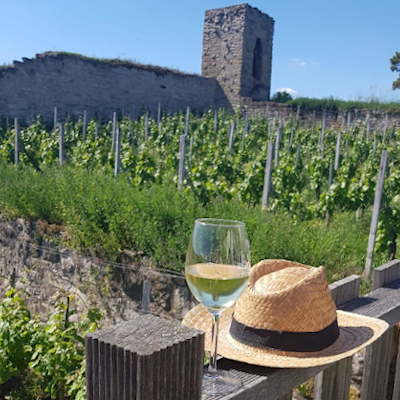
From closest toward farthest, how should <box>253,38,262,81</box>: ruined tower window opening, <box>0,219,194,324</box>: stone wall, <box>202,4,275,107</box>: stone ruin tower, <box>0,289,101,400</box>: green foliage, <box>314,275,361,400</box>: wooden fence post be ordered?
<box>314,275,361,400</box>: wooden fence post < <box>0,289,101,400</box>: green foliage < <box>0,219,194,324</box>: stone wall < <box>202,4,275,107</box>: stone ruin tower < <box>253,38,262,81</box>: ruined tower window opening

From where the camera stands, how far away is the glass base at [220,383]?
3.47ft

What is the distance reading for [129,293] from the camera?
5219mm

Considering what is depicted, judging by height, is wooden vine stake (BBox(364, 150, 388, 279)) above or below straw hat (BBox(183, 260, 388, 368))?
below

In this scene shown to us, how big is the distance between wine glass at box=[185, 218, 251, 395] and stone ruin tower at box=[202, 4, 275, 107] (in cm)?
1996

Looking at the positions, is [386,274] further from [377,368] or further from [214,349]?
[214,349]

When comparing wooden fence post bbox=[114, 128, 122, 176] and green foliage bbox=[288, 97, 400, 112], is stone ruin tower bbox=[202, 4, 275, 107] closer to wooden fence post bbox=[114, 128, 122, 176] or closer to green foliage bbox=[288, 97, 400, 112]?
green foliage bbox=[288, 97, 400, 112]

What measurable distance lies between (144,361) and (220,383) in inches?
13.6

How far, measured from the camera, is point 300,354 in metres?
1.21

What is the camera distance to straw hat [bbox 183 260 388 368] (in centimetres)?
120

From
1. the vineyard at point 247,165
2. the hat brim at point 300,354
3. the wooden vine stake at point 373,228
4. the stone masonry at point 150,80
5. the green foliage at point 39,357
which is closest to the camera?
the hat brim at point 300,354

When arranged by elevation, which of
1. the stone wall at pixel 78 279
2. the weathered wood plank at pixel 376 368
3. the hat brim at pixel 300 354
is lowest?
the stone wall at pixel 78 279

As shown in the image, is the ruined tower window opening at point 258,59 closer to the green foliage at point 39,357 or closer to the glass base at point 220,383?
the green foliage at point 39,357

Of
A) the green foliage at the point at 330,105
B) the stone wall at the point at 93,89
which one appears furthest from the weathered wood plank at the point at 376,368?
the green foliage at the point at 330,105

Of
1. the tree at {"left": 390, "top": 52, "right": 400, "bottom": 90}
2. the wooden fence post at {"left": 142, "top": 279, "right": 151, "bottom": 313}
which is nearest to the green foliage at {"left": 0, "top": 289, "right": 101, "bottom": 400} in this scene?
the wooden fence post at {"left": 142, "top": 279, "right": 151, "bottom": 313}
